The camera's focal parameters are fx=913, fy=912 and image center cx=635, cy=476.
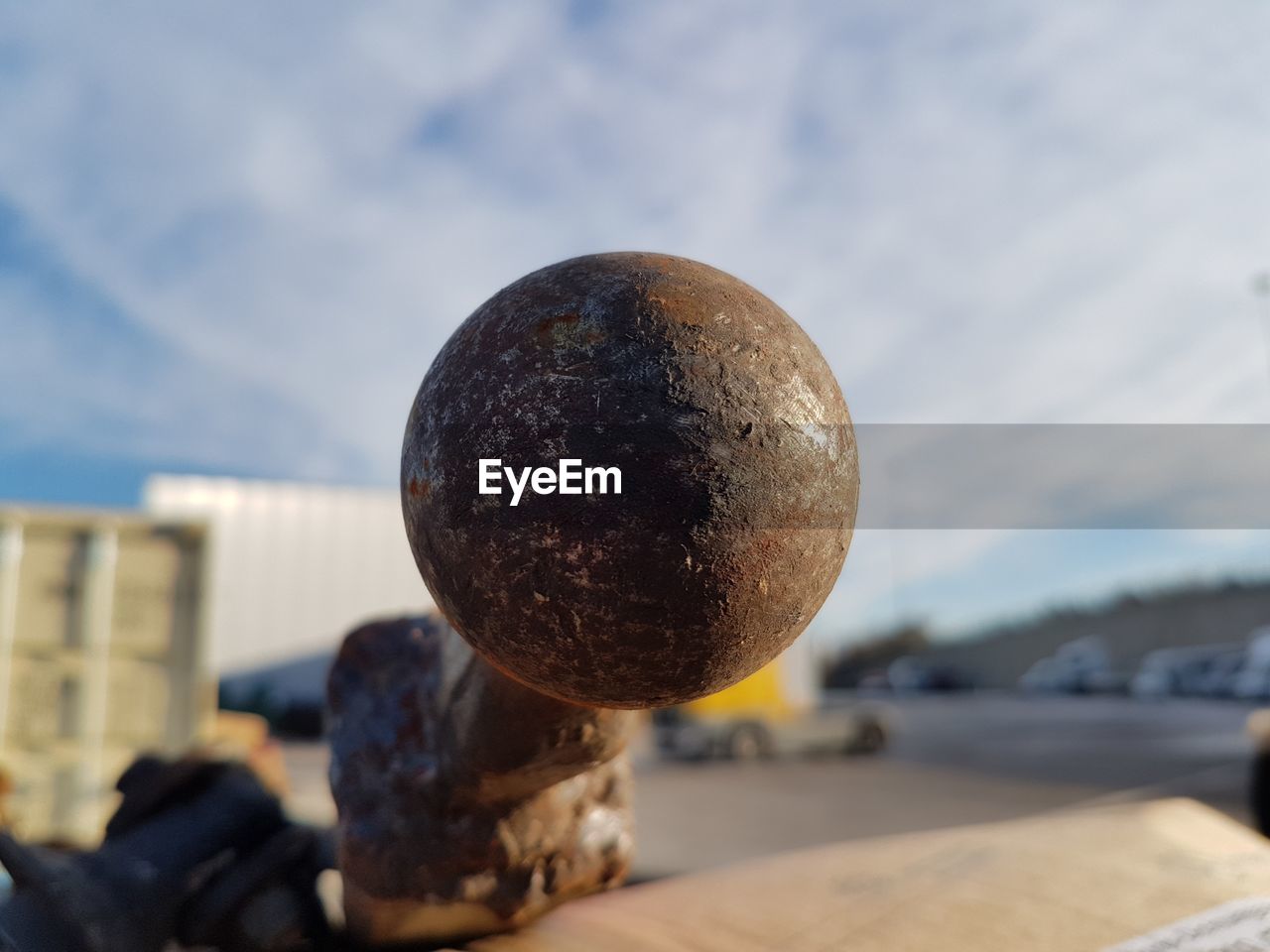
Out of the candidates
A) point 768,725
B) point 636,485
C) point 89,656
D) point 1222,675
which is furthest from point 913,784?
point 1222,675

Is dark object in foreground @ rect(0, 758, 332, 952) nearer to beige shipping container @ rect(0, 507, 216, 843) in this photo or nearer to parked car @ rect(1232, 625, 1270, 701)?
beige shipping container @ rect(0, 507, 216, 843)

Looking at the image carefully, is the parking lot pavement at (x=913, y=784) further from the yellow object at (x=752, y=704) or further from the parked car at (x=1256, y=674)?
the parked car at (x=1256, y=674)

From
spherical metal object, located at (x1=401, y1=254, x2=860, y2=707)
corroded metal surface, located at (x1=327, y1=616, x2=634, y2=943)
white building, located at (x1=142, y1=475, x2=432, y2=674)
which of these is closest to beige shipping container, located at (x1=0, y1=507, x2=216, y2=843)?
corroded metal surface, located at (x1=327, y1=616, x2=634, y2=943)

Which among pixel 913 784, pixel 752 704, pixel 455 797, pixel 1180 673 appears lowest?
pixel 1180 673

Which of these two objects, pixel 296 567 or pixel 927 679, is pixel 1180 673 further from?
pixel 296 567

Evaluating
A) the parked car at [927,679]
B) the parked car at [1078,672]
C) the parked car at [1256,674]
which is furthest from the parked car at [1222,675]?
the parked car at [927,679]
